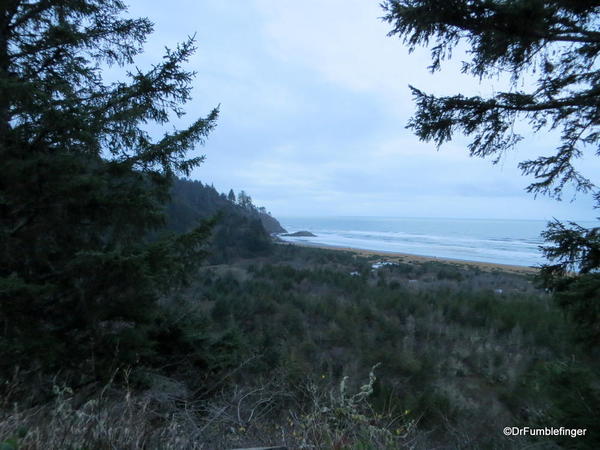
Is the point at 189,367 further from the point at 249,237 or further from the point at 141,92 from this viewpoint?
the point at 249,237

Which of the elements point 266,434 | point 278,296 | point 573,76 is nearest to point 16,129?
point 266,434

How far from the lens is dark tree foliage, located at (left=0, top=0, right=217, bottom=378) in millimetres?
3770

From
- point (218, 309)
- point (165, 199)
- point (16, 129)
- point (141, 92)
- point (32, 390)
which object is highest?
point (141, 92)

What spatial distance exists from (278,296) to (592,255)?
32.9 ft

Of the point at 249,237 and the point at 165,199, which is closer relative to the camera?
the point at 165,199

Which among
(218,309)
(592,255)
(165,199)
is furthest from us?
(218,309)

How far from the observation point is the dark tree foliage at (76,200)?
3770mm

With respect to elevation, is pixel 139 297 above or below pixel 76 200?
below

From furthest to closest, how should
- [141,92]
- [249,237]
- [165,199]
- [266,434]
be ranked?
[249,237], [165,199], [141,92], [266,434]

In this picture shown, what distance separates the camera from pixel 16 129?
397 centimetres

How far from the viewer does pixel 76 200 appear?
13.4 feet

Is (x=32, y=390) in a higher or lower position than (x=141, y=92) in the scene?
lower

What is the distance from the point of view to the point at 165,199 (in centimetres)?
498

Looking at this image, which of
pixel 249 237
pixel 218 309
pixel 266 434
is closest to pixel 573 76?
pixel 266 434
